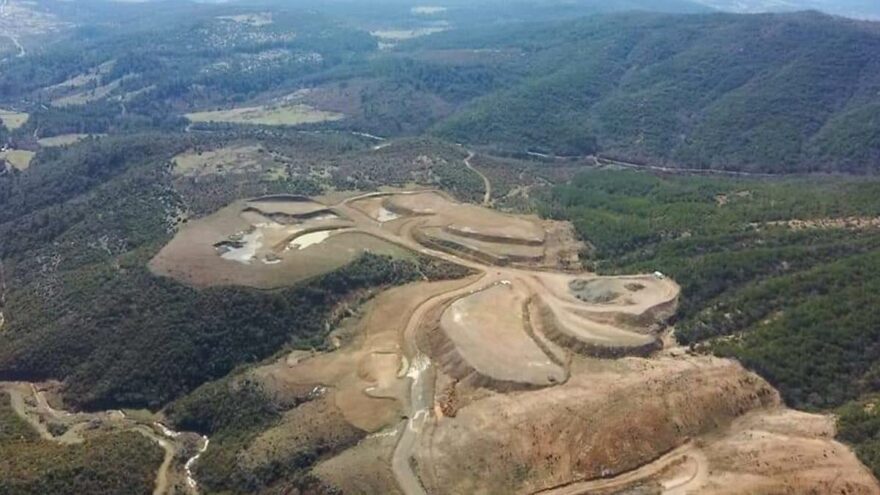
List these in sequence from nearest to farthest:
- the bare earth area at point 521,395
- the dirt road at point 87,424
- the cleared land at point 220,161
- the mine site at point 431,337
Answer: the bare earth area at point 521,395, the mine site at point 431,337, the dirt road at point 87,424, the cleared land at point 220,161

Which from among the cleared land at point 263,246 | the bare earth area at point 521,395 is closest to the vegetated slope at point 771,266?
the bare earth area at point 521,395

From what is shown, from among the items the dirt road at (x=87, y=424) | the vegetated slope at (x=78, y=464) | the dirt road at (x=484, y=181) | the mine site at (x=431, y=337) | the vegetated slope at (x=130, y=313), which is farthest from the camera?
the dirt road at (x=484, y=181)

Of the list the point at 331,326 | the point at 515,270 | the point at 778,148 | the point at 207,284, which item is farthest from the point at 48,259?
the point at 778,148

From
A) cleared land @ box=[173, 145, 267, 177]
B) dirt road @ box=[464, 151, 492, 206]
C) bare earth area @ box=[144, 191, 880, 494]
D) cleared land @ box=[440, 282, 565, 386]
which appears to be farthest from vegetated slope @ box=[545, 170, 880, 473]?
cleared land @ box=[173, 145, 267, 177]

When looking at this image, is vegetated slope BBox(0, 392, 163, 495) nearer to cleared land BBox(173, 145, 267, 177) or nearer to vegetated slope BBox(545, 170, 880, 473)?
vegetated slope BBox(545, 170, 880, 473)

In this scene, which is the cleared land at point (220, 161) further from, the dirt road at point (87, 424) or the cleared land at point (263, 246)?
the dirt road at point (87, 424)

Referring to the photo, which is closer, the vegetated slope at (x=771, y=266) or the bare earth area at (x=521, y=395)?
the bare earth area at (x=521, y=395)

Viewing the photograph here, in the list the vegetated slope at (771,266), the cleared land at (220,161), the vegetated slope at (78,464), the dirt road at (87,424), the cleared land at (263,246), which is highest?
the vegetated slope at (771,266)
